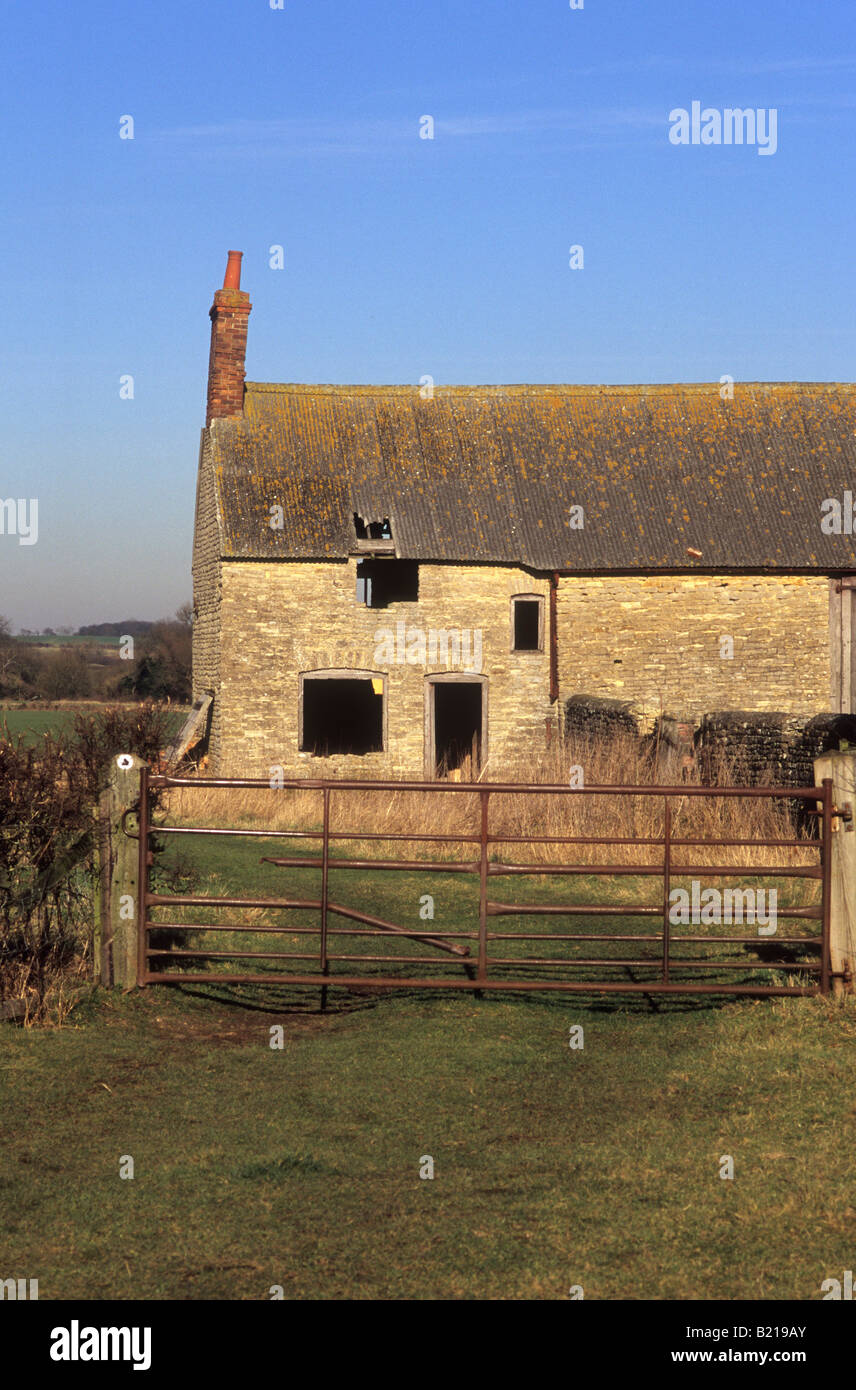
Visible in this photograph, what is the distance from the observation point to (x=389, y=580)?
32594mm

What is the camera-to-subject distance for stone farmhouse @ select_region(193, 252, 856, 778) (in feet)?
83.9

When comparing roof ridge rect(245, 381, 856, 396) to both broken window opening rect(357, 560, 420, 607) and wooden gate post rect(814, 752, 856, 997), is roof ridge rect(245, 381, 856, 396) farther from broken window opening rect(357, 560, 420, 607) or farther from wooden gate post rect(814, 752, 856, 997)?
wooden gate post rect(814, 752, 856, 997)

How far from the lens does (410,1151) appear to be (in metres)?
6.23

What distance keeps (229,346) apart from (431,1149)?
2328 centimetres

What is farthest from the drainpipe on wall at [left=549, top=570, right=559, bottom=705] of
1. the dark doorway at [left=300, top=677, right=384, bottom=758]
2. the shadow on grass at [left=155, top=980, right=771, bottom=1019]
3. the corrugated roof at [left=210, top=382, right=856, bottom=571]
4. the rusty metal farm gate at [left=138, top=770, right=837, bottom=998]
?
the shadow on grass at [left=155, top=980, right=771, bottom=1019]

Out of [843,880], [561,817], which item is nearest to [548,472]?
[561,817]

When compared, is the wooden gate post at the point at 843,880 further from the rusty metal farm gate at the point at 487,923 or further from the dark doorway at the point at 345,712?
the dark doorway at the point at 345,712

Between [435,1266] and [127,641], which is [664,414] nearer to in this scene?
[127,641]

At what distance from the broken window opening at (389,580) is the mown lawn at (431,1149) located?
17.9 metres

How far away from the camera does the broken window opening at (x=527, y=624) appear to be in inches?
1032

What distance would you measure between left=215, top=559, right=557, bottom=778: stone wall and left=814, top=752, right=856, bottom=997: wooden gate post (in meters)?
17.0

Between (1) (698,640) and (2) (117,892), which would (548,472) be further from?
(2) (117,892)

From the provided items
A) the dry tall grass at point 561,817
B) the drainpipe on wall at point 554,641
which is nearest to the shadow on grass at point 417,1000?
the dry tall grass at point 561,817
